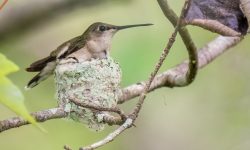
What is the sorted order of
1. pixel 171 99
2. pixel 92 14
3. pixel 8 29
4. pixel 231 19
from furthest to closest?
pixel 171 99, pixel 92 14, pixel 8 29, pixel 231 19

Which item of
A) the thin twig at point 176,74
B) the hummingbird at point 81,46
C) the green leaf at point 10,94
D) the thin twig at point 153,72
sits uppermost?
the green leaf at point 10,94

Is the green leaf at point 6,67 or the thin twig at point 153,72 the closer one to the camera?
the green leaf at point 6,67

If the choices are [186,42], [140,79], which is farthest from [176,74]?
[140,79]

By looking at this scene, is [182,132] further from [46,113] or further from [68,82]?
[46,113]

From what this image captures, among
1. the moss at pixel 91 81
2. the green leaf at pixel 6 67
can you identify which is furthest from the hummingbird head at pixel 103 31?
the green leaf at pixel 6 67

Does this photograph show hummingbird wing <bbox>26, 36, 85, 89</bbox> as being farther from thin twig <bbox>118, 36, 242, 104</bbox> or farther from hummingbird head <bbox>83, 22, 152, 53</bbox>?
thin twig <bbox>118, 36, 242, 104</bbox>

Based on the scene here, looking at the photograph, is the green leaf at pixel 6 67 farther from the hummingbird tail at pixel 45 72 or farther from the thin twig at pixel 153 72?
the hummingbird tail at pixel 45 72

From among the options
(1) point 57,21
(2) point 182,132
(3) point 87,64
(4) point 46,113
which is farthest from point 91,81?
(2) point 182,132
